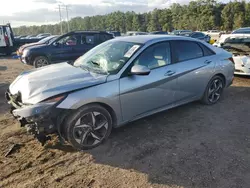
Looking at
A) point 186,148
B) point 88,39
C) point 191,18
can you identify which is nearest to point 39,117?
point 186,148

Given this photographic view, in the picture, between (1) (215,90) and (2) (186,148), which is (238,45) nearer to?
(1) (215,90)

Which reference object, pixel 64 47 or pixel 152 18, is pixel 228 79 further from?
pixel 152 18

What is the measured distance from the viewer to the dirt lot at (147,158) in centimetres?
266

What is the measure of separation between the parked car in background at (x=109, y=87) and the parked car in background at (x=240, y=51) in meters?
2.54

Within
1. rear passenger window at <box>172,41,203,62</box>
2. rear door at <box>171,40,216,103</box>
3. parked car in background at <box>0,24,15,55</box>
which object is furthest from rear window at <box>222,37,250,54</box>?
parked car in background at <box>0,24,15,55</box>

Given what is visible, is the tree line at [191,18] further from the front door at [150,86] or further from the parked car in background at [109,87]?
the front door at [150,86]

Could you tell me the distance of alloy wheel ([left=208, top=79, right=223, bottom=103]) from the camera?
4.90m

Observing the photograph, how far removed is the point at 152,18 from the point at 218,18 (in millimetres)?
22343

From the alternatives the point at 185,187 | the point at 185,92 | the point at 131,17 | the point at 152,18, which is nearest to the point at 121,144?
the point at 185,187

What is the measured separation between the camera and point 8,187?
2.57 m

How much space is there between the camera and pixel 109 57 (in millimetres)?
3816

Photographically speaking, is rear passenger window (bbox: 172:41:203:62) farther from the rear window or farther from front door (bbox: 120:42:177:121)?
the rear window

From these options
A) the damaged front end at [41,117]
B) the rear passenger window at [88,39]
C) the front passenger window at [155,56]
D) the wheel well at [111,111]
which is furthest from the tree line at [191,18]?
the damaged front end at [41,117]

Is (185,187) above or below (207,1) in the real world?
below
